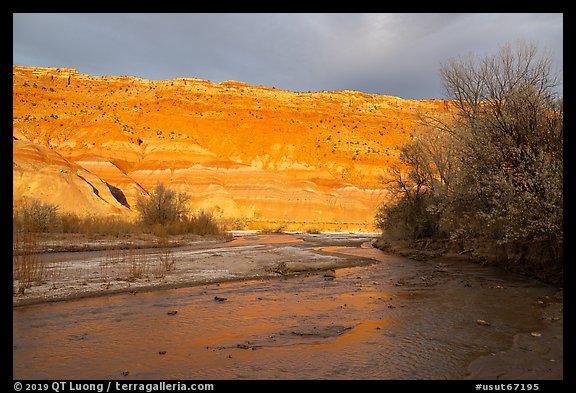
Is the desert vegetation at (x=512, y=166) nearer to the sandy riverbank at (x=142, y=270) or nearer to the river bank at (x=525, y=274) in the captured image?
the river bank at (x=525, y=274)

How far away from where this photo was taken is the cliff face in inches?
1736

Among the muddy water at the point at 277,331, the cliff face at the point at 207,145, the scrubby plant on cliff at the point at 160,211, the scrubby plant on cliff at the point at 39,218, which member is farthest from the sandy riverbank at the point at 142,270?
the cliff face at the point at 207,145

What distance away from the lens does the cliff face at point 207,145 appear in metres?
44.1

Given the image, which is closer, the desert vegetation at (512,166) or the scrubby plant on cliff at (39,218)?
the desert vegetation at (512,166)

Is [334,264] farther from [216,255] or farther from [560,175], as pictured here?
[560,175]

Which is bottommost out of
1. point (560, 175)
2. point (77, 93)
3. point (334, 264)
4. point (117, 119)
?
point (334, 264)

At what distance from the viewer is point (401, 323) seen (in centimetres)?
750

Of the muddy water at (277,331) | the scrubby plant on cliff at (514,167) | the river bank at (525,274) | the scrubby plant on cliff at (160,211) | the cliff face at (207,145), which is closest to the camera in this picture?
the river bank at (525,274)

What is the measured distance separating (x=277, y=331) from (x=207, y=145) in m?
61.8

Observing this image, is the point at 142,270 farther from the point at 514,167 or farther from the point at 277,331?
the point at 514,167

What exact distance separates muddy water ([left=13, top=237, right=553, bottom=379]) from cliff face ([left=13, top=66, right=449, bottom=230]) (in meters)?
29.7

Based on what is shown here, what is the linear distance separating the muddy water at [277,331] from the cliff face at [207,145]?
97.4ft
